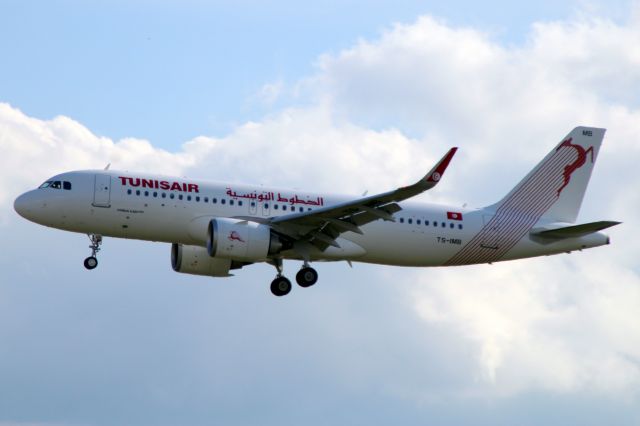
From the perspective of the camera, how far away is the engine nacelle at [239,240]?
49094 millimetres

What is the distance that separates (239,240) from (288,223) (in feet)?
6.78

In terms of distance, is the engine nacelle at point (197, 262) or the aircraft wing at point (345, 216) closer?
the aircraft wing at point (345, 216)

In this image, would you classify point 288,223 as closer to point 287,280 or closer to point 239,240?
point 239,240

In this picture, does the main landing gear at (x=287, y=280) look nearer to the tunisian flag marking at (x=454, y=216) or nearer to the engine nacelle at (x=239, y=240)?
the engine nacelle at (x=239, y=240)

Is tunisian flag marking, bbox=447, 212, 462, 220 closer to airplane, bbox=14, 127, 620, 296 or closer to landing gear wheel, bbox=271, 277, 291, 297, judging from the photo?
airplane, bbox=14, 127, 620, 296

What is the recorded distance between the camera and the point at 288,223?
4975cm

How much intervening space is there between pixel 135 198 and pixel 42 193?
12.3 ft

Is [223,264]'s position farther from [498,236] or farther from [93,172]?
[498,236]

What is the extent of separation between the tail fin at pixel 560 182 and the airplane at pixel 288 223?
94mm

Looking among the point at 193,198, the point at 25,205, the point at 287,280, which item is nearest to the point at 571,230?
the point at 287,280

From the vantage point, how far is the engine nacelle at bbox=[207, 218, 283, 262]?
1933 inches

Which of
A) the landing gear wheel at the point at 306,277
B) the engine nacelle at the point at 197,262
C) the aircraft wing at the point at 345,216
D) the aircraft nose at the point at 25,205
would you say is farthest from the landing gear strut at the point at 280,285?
the aircraft nose at the point at 25,205

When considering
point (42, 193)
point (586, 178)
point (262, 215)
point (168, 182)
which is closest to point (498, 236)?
point (586, 178)

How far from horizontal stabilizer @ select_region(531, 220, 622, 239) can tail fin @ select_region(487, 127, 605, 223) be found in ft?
4.51
